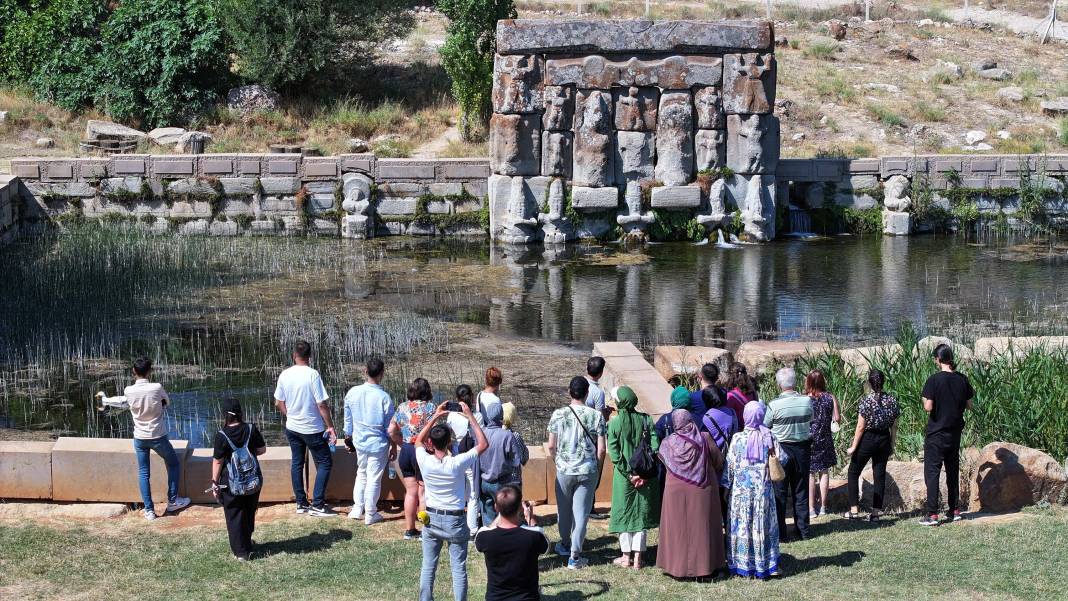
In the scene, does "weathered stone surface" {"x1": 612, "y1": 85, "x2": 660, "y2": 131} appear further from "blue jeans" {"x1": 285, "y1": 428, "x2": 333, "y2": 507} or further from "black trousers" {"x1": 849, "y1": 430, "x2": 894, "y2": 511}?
"blue jeans" {"x1": 285, "y1": 428, "x2": 333, "y2": 507}

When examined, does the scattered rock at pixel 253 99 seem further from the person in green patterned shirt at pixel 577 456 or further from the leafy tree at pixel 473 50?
Answer: the person in green patterned shirt at pixel 577 456

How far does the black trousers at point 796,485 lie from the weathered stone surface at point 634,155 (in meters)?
14.3

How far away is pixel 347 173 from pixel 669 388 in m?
13.4

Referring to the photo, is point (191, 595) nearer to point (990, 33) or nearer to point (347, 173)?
point (347, 173)

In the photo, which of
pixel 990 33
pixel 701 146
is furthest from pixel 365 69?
pixel 990 33

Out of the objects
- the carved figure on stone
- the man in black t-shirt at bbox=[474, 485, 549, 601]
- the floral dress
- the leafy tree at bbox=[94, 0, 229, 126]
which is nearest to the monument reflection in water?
the carved figure on stone

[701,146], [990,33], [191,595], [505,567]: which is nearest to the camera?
[505,567]

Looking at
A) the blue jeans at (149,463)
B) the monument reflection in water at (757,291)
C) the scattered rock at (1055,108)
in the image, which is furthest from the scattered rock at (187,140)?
the scattered rock at (1055,108)

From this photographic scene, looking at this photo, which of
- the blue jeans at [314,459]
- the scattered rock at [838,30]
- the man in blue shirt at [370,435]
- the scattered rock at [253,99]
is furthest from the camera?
the scattered rock at [838,30]

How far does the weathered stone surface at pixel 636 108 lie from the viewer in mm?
23297

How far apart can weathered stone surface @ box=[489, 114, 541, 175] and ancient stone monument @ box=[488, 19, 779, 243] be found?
0.02 metres

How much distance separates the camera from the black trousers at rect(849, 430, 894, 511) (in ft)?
32.3

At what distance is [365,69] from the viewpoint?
32.1 m

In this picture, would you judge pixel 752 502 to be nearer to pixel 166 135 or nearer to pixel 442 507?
pixel 442 507
